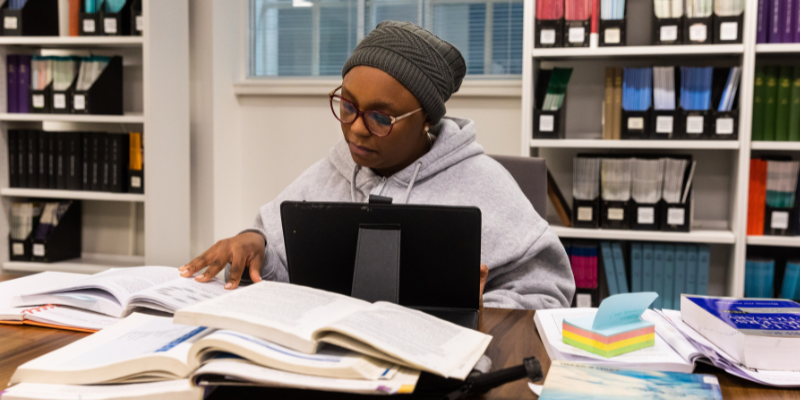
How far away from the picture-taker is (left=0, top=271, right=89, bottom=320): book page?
96 centimetres

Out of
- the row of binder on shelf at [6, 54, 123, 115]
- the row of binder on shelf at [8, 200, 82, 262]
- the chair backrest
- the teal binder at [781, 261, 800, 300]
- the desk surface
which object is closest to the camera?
the desk surface

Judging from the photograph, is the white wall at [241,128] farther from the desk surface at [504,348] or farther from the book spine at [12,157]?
the desk surface at [504,348]

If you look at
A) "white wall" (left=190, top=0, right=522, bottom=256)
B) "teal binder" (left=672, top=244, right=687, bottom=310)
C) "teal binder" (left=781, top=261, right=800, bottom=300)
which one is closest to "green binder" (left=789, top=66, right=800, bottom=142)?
"teal binder" (left=781, top=261, right=800, bottom=300)

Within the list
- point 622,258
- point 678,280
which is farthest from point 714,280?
point 622,258

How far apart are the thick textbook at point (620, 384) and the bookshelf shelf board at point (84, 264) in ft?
8.46

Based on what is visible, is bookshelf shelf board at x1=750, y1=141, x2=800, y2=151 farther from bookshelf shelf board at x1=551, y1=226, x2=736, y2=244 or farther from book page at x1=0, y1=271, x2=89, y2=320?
book page at x1=0, y1=271, x2=89, y2=320

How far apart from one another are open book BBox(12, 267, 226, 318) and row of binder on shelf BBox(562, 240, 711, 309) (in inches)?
69.2

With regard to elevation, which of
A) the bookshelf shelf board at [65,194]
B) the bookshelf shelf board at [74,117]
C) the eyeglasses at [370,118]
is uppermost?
the bookshelf shelf board at [74,117]

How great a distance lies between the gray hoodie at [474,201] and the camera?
1.22 meters

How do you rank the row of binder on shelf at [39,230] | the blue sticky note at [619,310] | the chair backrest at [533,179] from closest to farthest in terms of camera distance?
the blue sticky note at [619,310]
the chair backrest at [533,179]
the row of binder on shelf at [39,230]

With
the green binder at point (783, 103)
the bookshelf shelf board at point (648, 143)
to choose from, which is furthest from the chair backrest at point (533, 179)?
the green binder at point (783, 103)

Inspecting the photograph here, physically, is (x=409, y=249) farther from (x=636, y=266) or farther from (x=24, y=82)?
(x=24, y=82)

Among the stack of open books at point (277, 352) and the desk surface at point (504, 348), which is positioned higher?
the stack of open books at point (277, 352)

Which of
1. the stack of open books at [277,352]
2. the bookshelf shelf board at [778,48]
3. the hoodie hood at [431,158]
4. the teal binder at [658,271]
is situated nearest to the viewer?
the stack of open books at [277,352]
